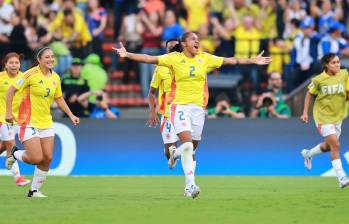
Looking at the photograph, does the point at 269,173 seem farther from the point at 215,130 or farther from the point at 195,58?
the point at 195,58

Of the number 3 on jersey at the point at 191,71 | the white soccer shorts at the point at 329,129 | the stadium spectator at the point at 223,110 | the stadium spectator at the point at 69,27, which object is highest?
the number 3 on jersey at the point at 191,71

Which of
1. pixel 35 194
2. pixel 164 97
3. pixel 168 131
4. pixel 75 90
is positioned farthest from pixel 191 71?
pixel 75 90

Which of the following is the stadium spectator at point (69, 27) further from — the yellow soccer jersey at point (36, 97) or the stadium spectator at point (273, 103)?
the yellow soccer jersey at point (36, 97)

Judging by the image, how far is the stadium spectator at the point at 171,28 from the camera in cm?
2450

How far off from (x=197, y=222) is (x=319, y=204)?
2.71 metres

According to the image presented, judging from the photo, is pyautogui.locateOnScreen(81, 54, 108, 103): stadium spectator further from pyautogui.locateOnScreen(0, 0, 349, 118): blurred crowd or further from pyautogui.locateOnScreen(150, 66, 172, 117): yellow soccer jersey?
pyautogui.locateOnScreen(150, 66, 172, 117): yellow soccer jersey

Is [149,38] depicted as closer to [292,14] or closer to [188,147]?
[292,14]

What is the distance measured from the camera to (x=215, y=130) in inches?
925

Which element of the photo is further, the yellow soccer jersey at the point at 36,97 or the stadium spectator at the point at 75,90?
the stadium spectator at the point at 75,90

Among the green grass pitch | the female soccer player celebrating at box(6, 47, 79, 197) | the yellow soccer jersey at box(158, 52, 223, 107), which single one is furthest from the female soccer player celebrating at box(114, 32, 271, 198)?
the female soccer player celebrating at box(6, 47, 79, 197)

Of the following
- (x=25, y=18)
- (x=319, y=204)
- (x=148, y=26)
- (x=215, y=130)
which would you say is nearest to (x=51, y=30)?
(x=25, y=18)

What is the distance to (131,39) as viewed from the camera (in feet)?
84.8

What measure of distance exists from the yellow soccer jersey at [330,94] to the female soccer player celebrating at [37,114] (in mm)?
4981

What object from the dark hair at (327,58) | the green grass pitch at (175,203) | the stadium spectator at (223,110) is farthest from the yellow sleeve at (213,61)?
the stadium spectator at (223,110)
